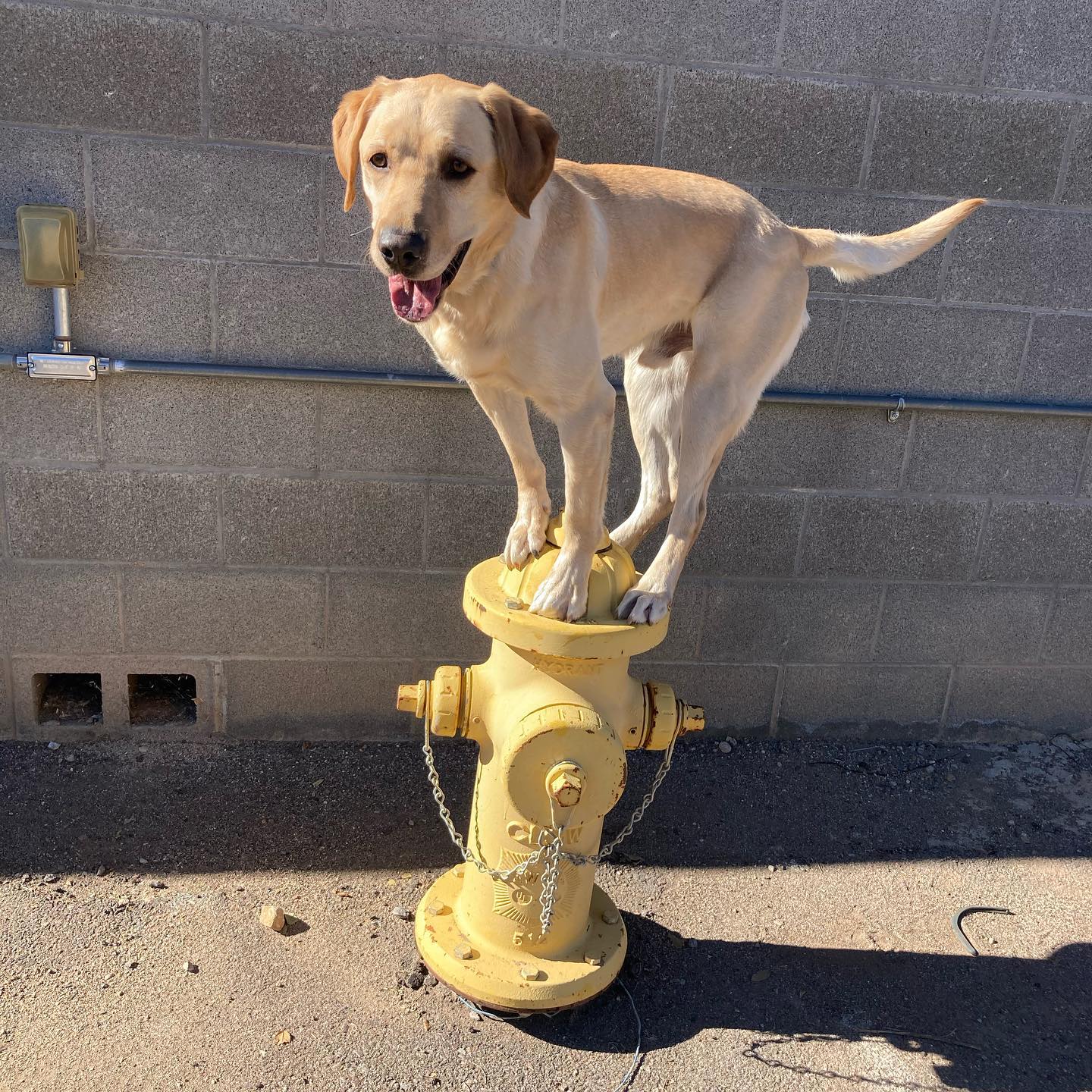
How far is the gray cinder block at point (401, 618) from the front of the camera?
3189 mm

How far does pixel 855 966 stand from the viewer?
2.46 meters

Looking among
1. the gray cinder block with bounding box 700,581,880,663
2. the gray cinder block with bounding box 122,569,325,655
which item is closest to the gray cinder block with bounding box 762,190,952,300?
the gray cinder block with bounding box 700,581,880,663

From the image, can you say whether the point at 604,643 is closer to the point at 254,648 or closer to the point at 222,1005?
the point at 222,1005

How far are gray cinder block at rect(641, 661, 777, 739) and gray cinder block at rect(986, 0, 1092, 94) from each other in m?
2.16

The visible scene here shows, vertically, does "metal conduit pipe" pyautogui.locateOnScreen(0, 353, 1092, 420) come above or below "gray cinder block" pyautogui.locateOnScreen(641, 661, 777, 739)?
above

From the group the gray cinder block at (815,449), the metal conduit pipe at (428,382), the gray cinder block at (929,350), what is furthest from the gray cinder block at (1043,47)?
the gray cinder block at (815,449)

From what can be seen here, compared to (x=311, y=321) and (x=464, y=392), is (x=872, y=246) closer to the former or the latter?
(x=464, y=392)

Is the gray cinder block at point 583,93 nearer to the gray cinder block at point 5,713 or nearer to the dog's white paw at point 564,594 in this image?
the dog's white paw at point 564,594

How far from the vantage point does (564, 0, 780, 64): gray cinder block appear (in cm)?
277

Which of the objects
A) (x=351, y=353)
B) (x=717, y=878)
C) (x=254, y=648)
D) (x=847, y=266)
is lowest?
(x=717, y=878)

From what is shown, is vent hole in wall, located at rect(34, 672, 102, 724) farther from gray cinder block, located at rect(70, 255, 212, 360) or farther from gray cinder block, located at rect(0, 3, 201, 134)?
gray cinder block, located at rect(0, 3, 201, 134)

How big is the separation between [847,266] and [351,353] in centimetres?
153

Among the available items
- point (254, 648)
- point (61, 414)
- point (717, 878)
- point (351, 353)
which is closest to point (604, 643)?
point (717, 878)

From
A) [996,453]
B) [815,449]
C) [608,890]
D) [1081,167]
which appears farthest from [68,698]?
[1081,167]
